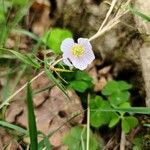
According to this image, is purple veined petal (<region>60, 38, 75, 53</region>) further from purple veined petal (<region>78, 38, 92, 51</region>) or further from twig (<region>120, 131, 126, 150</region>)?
twig (<region>120, 131, 126, 150</region>)

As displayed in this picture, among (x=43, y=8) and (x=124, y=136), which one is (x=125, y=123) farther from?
(x=43, y=8)

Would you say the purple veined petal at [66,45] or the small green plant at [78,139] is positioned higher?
the purple veined petal at [66,45]

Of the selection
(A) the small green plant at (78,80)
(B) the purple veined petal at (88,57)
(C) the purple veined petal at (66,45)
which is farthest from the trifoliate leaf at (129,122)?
(C) the purple veined petal at (66,45)

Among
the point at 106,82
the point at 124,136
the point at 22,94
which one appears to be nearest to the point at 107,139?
the point at 124,136

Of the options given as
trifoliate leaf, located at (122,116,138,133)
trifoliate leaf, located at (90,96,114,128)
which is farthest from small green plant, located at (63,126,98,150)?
trifoliate leaf, located at (122,116,138,133)

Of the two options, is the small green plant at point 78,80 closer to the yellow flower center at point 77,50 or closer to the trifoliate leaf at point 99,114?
the trifoliate leaf at point 99,114

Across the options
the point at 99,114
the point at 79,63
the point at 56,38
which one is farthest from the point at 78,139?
the point at 56,38
